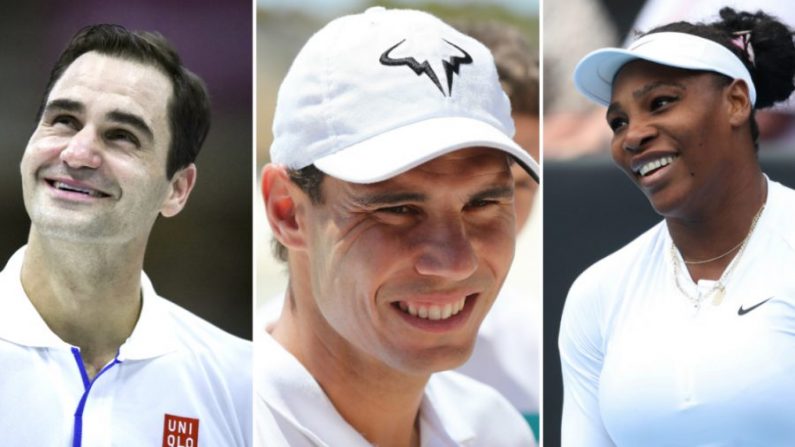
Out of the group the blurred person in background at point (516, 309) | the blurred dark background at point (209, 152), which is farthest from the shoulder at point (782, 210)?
the blurred dark background at point (209, 152)

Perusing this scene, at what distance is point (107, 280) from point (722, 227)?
1.47 metres

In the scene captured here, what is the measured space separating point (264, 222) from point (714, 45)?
1.18 m

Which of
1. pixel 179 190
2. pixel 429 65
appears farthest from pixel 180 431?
pixel 429 65

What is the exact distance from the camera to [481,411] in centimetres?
297

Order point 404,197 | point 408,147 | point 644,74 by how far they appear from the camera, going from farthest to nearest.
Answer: point 644,74
point 404,197
point 408,147

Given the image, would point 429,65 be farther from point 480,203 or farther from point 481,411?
point 481,411

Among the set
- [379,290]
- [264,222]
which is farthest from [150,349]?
[379,290]

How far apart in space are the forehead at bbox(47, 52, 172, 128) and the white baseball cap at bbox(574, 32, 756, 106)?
3.43 feet

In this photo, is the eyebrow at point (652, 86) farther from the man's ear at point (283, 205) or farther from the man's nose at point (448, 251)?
the man's ear at point (283, 205)

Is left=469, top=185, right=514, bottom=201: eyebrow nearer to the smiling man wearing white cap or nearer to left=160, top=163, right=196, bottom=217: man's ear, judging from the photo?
the smiling man wearing white cap

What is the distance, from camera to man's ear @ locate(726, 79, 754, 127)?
2.78m

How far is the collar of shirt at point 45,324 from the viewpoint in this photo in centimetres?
267

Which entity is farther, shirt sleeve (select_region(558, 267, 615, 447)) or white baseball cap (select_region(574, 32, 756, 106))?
shirt sleeve (select_region(558, 267, 615, 447))

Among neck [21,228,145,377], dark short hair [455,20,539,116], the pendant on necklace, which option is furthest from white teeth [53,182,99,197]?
the pendant on necklace
